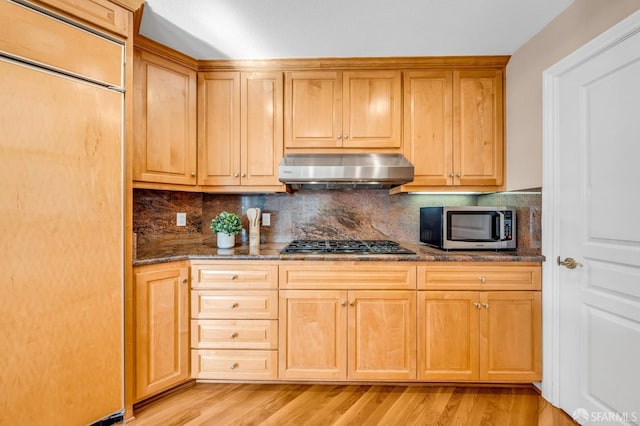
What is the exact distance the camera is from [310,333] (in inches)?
76.7

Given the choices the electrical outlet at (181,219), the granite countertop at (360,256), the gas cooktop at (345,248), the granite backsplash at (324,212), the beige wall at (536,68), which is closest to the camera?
the beige wall at (536,68)

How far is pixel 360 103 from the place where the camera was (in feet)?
7.50

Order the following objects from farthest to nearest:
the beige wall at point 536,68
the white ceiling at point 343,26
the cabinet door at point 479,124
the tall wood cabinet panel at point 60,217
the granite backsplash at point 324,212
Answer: the granite backsplash at point 324,212 < the cabinet door at point 479,124 < the white ceiling at point 343,26 < the beige wall at point 536,68 < the tall wood cabinet panel at point 60,217

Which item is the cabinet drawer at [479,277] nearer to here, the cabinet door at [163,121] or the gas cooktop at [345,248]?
the gas cooktop at [345,248]

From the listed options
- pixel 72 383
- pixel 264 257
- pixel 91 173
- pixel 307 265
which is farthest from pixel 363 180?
pixel 72 383

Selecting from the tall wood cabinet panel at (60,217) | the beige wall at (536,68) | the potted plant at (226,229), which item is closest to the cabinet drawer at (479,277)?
the beige wall at (536,68)

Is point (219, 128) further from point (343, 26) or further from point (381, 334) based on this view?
point (381, 334)

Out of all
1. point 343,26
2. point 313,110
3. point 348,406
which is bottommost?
point 348,406

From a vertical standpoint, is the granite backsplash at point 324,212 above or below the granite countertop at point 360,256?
above

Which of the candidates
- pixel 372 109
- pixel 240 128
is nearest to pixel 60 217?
pixel 240 128

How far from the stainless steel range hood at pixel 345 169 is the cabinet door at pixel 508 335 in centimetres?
99

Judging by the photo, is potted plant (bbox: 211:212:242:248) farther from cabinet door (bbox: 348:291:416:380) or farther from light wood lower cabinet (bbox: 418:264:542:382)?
light wood lower cabinet (bbox: 418:264:542:382)

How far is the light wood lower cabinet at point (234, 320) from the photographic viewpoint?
6.40 feet

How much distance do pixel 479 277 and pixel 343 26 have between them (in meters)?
1.82
